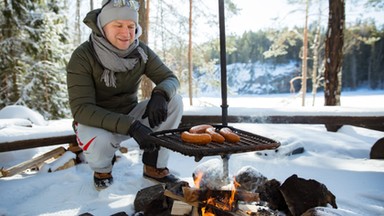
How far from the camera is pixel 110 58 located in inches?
95.9

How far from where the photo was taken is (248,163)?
10.8 ft

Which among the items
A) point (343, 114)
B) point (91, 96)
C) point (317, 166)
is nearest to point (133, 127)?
point (91, 96)

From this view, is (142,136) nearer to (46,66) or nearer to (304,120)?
(304,120)

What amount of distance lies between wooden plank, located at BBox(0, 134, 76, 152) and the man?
2.99ft

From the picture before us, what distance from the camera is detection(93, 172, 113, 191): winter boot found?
8.21ft

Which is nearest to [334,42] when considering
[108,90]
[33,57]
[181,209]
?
[108,90]

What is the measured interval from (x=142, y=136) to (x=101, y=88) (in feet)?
2.58

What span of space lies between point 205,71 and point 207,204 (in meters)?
13.1

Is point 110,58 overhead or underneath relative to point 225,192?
overhead

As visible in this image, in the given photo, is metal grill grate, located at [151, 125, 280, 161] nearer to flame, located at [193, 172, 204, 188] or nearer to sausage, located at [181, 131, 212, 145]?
sausage, located at [181, 131, 212, 145]

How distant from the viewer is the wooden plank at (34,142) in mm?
3033

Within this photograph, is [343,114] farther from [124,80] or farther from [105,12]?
[105,12]

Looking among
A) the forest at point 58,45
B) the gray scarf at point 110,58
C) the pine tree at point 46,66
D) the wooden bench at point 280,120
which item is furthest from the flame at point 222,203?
the pine tree at point 46,66

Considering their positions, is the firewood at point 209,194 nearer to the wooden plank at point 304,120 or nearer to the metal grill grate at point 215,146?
the metal grill grate at point 215,146
